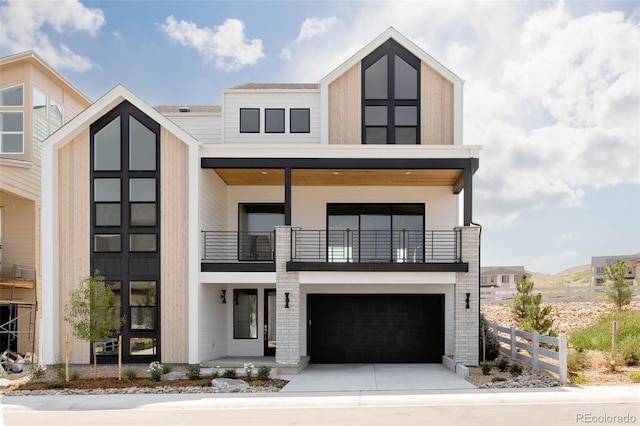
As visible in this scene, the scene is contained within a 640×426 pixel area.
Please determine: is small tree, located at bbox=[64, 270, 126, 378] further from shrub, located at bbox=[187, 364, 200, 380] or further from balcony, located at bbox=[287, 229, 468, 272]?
balcony, located at bbox=[287, 229, 468, 272]

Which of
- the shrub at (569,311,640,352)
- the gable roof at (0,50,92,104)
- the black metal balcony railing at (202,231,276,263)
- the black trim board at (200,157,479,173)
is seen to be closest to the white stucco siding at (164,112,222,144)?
the black trim board at (200,157,479,173)

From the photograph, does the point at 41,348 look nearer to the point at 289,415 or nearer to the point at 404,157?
the point at 289,415

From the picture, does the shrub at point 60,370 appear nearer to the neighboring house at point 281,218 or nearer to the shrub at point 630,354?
the neighboring house at point 281,218

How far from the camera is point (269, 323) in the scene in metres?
19.3

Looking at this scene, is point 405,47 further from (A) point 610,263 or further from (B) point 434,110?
(A) point 610,263

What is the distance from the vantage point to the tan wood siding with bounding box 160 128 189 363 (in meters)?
16.8

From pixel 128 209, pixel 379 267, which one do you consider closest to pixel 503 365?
pixel 379 267

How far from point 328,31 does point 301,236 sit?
6551mm

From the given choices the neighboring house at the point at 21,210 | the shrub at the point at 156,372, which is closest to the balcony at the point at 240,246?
the shrub at the point at 156,372

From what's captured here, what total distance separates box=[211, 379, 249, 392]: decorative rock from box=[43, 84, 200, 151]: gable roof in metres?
6.75

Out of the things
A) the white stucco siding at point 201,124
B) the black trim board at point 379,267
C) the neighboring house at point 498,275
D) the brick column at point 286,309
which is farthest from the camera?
the neighboring house at point 498,275

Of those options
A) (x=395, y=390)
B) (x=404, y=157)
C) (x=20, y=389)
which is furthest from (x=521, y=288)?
(x=20, y=389)

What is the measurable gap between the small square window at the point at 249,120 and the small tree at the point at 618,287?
1591 cm

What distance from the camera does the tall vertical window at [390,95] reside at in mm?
18703
